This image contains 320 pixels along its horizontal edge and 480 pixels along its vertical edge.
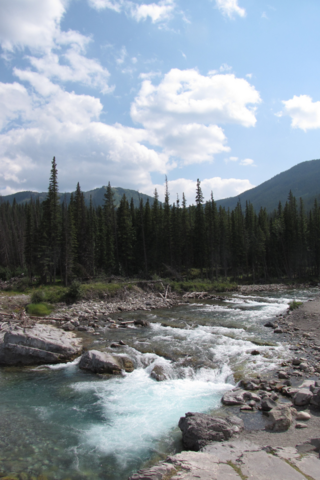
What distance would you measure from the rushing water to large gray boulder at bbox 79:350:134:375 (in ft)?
1.33

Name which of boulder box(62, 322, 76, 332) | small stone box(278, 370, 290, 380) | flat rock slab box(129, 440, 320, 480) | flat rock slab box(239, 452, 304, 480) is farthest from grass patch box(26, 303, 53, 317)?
flat rock slab box(239, 452, 304, 480)

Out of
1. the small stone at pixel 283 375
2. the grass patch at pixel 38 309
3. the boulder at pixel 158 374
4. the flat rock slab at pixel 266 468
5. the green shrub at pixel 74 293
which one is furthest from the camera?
the green shrub at pixel 74 293

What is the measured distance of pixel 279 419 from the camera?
7805mm

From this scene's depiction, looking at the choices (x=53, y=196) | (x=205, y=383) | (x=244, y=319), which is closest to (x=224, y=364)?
(x=205, y=383)

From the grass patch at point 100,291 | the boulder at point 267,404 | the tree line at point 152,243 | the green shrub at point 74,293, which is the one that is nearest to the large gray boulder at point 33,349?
the boulder at point 267,404

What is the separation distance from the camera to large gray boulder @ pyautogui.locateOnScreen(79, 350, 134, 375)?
12.9m

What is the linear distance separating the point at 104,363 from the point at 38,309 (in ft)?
46.4

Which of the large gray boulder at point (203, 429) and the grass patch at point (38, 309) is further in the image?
the grass patch at point (38, 309)

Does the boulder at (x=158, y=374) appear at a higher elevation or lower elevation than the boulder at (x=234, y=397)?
lower

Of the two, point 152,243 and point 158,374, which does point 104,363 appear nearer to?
point 158,374

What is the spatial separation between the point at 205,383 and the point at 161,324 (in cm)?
1049

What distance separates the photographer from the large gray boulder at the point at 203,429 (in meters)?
7.29

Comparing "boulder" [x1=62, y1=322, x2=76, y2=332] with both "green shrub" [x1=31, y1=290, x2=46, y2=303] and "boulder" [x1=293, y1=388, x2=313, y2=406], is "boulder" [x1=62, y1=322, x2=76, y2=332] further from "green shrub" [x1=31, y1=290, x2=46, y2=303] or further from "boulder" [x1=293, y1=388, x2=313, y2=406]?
"boulder" [x1=293, y1=388, x2=313, y2=406]

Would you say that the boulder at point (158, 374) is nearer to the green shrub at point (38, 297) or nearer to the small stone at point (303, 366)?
the small stone at point (303, 366)
